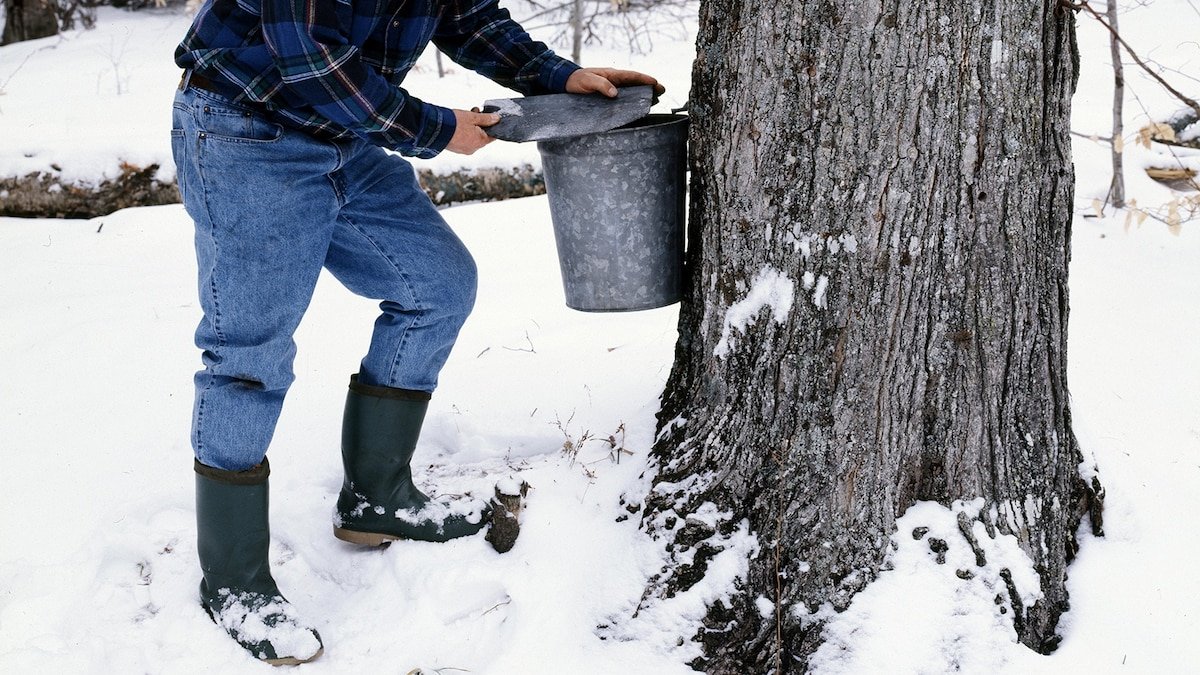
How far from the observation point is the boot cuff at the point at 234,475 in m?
2.08

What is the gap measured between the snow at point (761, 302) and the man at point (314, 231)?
0.53 meters

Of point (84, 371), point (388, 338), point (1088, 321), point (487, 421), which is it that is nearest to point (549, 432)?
point (487, 421)

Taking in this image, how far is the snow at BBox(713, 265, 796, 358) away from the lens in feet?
6.55

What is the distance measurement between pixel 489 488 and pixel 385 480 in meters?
0.28

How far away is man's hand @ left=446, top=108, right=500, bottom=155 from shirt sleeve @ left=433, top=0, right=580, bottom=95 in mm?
345

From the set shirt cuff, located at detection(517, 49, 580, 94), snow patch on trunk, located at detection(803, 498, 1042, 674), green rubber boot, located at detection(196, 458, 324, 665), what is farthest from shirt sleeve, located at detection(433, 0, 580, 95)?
snow patch on trunk, located at detection(803, 498, 1042, 674)

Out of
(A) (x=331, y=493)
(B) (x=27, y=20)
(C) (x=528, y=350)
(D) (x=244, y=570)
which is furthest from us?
(B) (x=27, y=20)

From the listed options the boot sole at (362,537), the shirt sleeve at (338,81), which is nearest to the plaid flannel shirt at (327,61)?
the shirt sleeve at (338,81)

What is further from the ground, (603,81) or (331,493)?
(603,81)

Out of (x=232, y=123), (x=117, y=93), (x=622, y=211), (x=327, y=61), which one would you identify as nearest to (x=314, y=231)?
(x=232, y=123)

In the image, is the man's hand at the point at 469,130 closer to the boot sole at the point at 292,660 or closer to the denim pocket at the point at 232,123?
the denim pocket at the point at 232,123

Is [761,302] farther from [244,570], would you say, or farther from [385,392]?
[244,570]

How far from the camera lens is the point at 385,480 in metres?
2.37

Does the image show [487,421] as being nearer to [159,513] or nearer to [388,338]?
[388,338]
